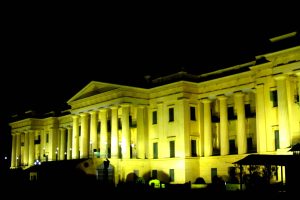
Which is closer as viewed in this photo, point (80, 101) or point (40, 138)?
point (80, 101)

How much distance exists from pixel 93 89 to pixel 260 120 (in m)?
29.0

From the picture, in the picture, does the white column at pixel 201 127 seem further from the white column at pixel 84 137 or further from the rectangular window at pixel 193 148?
the white column at pixel 84 137

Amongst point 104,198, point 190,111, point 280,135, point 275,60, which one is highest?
point 275,60

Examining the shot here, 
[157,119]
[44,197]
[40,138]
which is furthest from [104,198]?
[40,138]

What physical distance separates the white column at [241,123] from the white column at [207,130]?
5.12 m

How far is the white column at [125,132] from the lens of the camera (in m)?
68.7

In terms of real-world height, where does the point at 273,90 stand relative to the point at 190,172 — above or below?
above

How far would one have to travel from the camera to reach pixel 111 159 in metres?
68.4

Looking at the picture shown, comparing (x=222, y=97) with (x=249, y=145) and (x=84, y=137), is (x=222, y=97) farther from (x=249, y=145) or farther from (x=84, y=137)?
(x=84, y=137)

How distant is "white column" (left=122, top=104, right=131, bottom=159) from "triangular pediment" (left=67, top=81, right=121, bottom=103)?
3623mm

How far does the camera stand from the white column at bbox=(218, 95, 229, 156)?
6338cm

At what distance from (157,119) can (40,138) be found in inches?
1547

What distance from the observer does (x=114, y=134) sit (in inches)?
2773

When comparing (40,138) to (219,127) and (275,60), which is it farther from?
(275,60)
